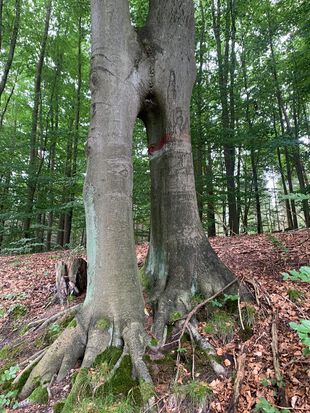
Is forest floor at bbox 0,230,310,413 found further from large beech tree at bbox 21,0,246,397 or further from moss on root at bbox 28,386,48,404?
large beech tree at bbox 21,0,246,397

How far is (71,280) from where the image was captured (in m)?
4.04

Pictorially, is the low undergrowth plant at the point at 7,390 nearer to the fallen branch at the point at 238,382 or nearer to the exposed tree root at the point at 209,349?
the exposed tree root at the point at 209,349

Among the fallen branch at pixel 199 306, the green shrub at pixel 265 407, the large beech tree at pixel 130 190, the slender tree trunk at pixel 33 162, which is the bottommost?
the green shrub at pixel 265 407

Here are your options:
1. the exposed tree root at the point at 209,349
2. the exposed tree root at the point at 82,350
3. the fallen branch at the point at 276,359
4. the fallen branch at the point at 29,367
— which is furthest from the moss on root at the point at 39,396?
the fallen branch at the point at 276,359

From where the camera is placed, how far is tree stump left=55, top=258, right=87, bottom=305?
13.1ft

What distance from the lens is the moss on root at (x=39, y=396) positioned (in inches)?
88.4

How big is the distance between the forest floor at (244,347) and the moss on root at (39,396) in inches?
1.8

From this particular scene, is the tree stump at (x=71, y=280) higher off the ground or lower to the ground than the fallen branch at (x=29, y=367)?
higher

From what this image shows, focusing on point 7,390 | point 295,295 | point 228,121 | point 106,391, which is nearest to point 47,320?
point 7,390

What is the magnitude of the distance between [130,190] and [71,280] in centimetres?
202

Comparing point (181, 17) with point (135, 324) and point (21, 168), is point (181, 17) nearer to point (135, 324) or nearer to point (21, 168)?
point (135, 324)

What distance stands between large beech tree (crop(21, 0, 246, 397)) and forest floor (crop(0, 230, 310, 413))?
0.99ft

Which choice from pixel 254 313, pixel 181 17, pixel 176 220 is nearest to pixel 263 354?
pixel 254 313

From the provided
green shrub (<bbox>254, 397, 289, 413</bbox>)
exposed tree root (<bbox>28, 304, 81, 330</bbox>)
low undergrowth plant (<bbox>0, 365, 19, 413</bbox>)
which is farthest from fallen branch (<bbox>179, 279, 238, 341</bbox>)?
low undergrowth plant (<bbox>0, 365, 19, 413</bbox>)
